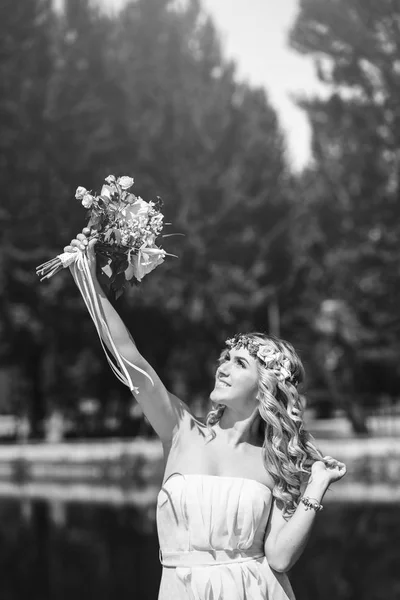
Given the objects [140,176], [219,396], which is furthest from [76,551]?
[140,176]

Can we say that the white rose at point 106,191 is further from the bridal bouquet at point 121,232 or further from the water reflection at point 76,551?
the water reflection at point 76,551

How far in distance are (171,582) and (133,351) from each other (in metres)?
0.82

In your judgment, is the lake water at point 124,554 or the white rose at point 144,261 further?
the lake water at point 124,554

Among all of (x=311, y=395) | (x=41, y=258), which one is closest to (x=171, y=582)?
(x=41, y=258)

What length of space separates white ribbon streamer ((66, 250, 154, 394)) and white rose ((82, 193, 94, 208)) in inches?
7.2

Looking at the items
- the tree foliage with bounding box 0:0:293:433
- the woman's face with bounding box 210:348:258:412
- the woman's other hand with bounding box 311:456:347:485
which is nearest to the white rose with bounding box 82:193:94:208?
the woman's face with bounding box 210:348:258:412

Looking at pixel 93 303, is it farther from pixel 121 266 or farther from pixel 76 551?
pixel 76 551

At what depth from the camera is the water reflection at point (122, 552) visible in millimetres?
11695

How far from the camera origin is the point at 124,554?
45.3 feet

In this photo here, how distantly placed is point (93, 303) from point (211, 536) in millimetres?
909

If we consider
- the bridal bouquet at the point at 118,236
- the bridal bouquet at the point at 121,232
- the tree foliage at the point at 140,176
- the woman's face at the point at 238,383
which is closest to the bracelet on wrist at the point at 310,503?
the woman's face at the point at 238,383

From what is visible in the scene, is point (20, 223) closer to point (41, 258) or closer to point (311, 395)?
point (41, 258)

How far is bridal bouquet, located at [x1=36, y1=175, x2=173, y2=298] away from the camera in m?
3.72

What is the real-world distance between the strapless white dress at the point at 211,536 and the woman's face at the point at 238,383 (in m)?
0.31
